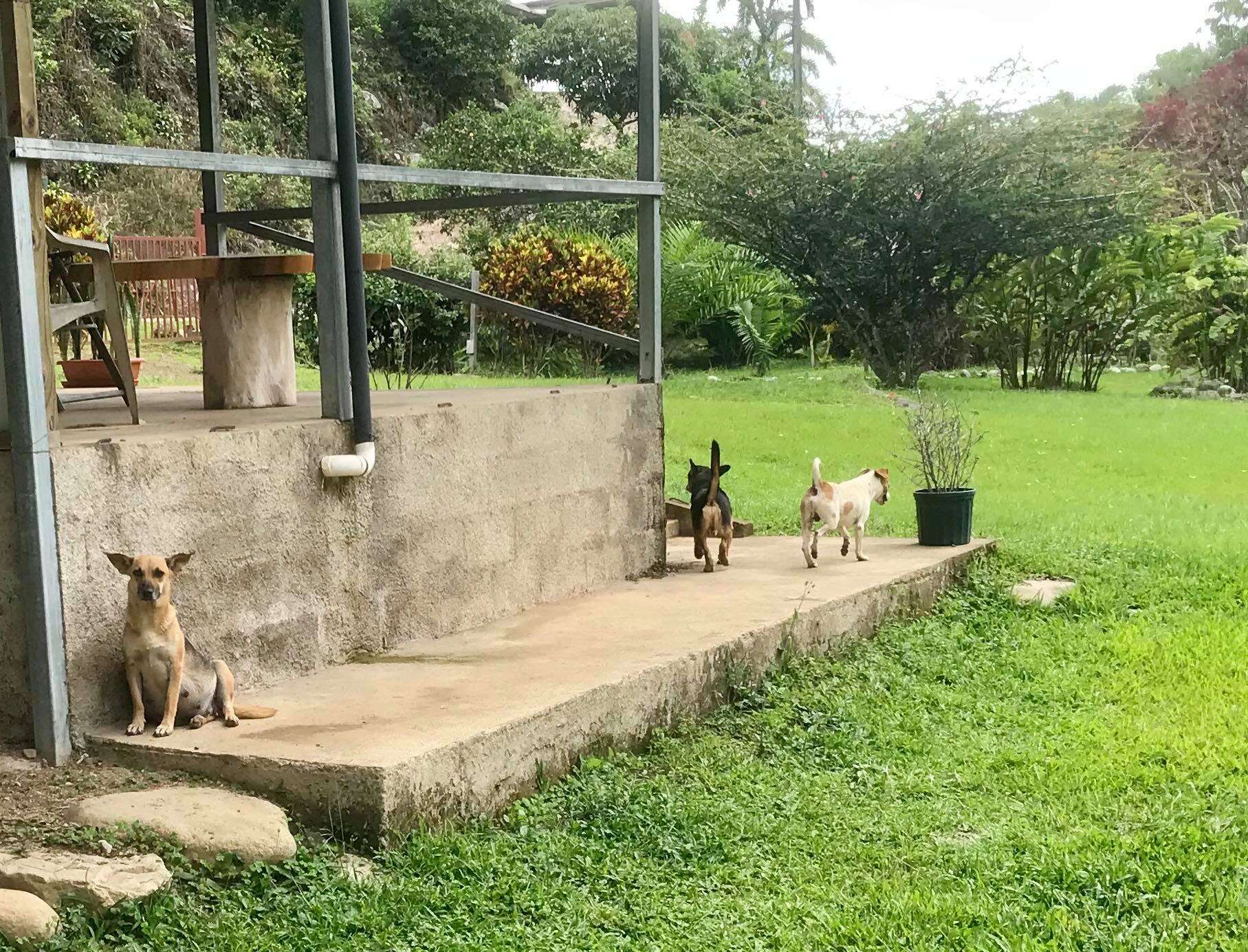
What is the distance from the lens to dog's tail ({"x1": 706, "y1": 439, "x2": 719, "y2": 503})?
6930 millimetres

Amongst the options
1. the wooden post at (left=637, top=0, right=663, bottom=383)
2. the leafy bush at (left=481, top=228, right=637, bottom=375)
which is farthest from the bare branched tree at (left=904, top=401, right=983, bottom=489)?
the leafy bush at (left=481, top=228, right=637, bottom=375)

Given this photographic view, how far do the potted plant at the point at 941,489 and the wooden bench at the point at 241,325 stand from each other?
3.68 meters

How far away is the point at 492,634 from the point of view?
220 inches

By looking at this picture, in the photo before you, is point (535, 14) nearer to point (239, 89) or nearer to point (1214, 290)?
point (1214, 290)

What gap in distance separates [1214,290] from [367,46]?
17.5 meters

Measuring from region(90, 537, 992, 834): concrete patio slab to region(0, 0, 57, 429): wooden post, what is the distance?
3.87ft

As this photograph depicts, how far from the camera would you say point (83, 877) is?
132 inches

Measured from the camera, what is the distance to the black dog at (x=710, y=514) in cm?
717

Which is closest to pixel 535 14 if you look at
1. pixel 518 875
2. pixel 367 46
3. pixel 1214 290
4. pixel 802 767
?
pixel 802 767

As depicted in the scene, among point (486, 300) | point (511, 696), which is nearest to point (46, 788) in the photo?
point (511, 696)

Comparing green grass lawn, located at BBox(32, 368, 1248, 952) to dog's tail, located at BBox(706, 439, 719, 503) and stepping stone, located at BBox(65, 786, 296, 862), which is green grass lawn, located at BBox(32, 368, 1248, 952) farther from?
dog's tail, located at BBox(706, 439, 719, 503)

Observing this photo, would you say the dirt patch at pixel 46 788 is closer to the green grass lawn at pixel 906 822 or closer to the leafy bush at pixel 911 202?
the green grass lawn at pixel 906 822

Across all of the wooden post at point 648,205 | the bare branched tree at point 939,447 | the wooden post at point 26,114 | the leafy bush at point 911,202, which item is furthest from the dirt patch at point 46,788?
the leafy bush at point 911,202

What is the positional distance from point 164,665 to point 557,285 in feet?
48.7
